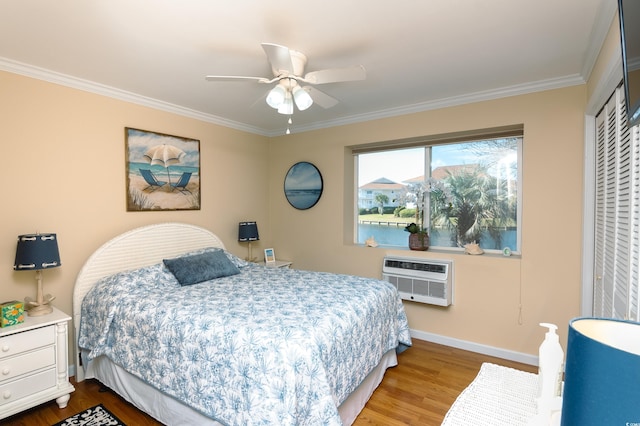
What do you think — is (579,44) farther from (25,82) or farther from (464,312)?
(25,82)

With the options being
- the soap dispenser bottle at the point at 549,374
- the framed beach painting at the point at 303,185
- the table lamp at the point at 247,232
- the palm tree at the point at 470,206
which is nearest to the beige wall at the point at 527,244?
the palm tree at the point at 470,206

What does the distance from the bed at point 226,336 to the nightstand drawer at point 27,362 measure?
257 millimetres

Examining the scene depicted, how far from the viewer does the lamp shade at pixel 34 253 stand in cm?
222

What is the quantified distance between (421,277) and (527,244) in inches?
40.6

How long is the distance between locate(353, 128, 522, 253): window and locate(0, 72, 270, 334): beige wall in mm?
2292

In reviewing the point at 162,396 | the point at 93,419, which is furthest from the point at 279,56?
the point at 93,419

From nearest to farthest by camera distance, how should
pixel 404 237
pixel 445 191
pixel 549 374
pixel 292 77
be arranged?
pixel 549 374 < pixel 292 77 < pixel 445 191 < pixel 404 237

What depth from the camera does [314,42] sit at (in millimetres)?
2096

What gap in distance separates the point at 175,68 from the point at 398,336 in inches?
115

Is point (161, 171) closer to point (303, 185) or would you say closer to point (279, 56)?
point (303, 185)

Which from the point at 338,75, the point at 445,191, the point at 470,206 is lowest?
the point at 470,206

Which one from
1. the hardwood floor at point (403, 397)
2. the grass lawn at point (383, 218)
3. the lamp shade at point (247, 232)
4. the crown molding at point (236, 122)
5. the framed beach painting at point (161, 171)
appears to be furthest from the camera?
the lamp shade at point (247, 232)

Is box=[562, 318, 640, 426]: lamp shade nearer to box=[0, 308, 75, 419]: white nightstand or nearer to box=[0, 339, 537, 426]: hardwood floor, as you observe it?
box=[0, 339, 537, 426]: hardwood floor

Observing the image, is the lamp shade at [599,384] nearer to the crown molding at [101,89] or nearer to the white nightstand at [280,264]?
the crown molding at [101,89]
